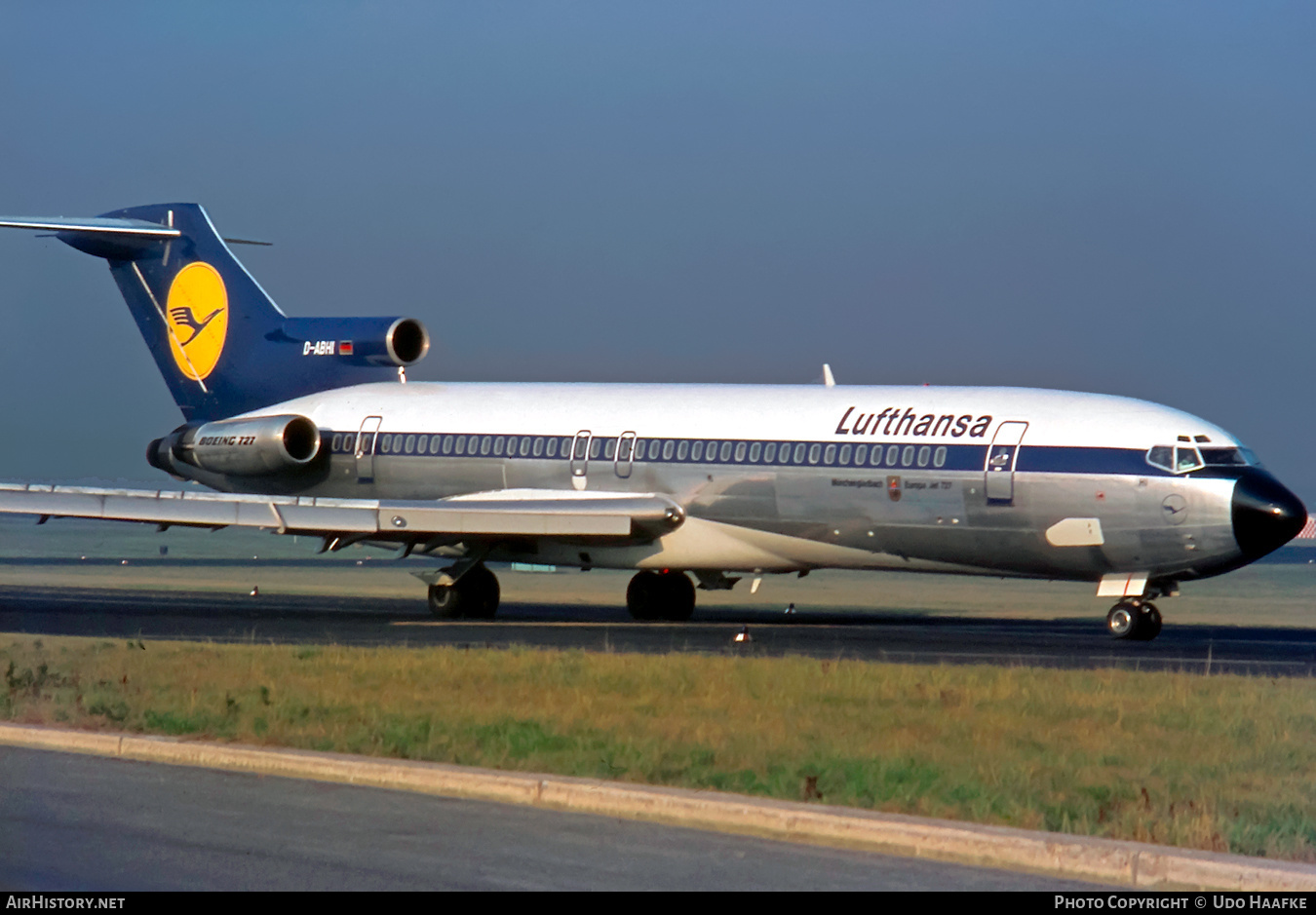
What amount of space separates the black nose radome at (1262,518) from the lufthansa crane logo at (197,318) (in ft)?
68.6

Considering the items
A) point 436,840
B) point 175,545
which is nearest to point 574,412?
point 436,840

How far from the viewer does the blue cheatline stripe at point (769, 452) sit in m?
25.3

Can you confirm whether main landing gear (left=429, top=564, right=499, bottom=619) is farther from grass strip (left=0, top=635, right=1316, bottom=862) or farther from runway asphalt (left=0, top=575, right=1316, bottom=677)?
grass strip (left=0, top=635, right=1316, bottom=862)

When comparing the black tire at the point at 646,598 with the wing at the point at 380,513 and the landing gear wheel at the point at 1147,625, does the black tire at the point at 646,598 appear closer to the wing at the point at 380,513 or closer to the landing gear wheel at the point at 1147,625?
the wing at the point at 380,513

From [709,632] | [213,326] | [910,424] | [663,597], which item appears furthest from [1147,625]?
[213,326]

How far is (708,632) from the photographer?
2698 cm

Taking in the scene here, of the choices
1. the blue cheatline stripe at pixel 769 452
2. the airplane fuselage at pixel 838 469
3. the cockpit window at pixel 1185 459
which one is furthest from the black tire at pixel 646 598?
the cockpit window at pixel 1185 459

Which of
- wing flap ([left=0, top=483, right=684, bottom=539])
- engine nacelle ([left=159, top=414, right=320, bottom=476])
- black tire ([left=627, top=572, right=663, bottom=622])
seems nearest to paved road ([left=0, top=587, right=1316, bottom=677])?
black tire ([left=627, top=572, right=663, bottom=622])

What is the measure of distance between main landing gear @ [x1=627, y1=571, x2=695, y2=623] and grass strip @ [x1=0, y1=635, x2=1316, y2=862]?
11.8m

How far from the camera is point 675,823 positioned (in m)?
10.4

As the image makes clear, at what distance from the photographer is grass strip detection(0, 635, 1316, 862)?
10734 millimetres

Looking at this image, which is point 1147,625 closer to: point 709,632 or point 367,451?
point 709,632

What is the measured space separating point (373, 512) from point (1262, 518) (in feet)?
44.9

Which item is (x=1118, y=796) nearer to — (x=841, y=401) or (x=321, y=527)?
(x=841, y=401)
